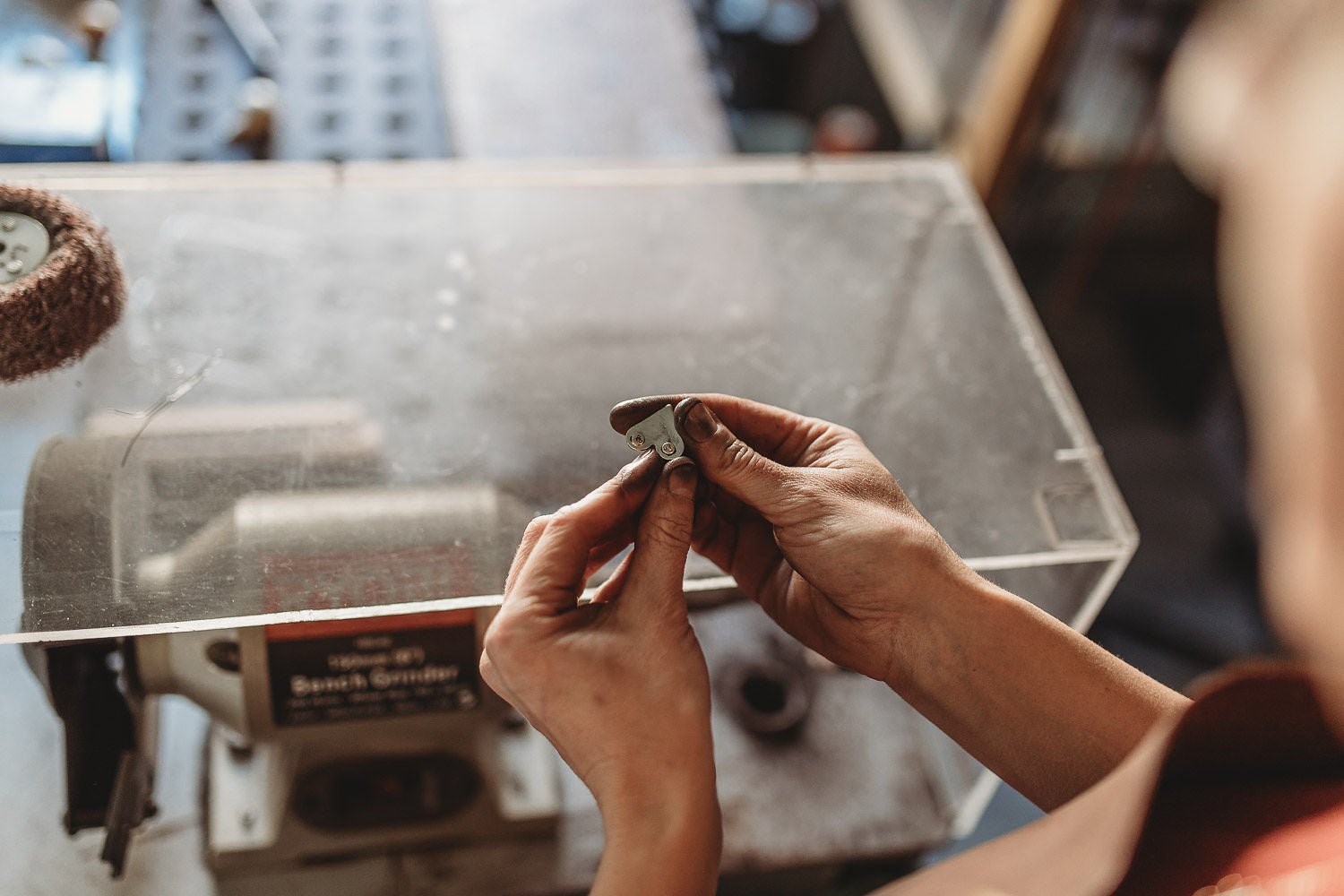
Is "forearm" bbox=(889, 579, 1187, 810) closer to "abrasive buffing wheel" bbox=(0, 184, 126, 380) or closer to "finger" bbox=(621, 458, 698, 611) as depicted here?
"finger" bbox=(621, 458, 698, 611)

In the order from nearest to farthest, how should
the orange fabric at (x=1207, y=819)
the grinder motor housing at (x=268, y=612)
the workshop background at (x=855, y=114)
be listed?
the orange fabric at (x=1207, y=819) → the grinder motor housing at (x=268, y=612) → the workshop background at (x=855, y=114)

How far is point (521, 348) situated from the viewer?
105cm

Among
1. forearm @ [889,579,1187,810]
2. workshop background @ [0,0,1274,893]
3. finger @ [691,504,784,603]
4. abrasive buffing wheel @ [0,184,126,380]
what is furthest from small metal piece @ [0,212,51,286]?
forearm @ [889,579,1187,810]

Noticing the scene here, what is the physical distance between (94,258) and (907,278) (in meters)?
0.84

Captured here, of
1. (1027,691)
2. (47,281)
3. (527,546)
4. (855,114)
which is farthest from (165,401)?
(855,114)

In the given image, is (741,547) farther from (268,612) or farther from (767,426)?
(268,612)

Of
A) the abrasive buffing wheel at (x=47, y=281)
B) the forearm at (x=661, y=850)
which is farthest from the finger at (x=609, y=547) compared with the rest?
the abrasive buffing wheel at (x=47, y=281)

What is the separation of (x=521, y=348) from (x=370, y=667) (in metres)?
0.35

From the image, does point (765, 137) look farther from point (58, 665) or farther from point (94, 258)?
point (58, 665)

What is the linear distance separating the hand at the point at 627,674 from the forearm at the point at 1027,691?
8.1 inches

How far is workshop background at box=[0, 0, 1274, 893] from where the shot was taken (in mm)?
1305

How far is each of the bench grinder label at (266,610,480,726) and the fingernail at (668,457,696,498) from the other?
24cm

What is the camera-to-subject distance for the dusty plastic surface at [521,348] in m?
0.87

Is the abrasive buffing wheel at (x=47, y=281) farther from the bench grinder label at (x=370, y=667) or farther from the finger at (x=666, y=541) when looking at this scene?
the finger at (x=666, y=541)
